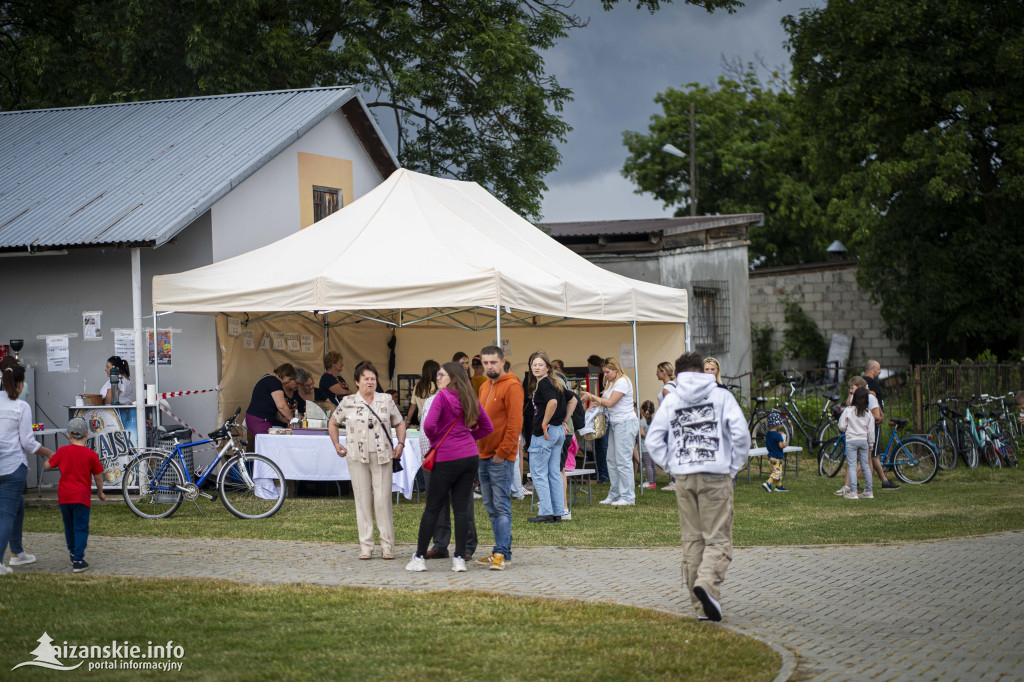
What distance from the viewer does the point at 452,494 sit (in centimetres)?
923

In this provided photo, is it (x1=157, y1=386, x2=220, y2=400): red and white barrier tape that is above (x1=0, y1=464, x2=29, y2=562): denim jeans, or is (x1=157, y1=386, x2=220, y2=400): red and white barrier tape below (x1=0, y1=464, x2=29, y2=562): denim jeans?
above

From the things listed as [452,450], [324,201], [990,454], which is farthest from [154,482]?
[990,454]

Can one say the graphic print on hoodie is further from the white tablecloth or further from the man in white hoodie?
the white tablecloth

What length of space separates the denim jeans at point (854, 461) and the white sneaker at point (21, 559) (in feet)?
30.8

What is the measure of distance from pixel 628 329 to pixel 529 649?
12.5 metres

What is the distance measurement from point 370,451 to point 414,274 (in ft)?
14.8

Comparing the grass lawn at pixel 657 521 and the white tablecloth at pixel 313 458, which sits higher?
the white tablecloth at pixel 313 458

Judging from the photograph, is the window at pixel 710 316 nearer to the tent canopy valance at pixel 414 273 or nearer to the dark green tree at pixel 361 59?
the dark green tree at pixel 361 59

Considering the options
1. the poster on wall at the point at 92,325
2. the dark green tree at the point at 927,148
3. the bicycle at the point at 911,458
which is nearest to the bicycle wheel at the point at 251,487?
the poster on wall at the point at 92,325

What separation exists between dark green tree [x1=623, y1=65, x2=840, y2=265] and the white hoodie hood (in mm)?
37337

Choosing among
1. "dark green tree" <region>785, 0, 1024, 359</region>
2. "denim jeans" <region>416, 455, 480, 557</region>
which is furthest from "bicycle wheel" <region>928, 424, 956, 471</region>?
"denim jeans" <region>416, 455, 480, 557</region>

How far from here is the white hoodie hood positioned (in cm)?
734

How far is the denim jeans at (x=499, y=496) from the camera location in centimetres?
938

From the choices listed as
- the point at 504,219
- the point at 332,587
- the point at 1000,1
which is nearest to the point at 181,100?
the point at 504,219
